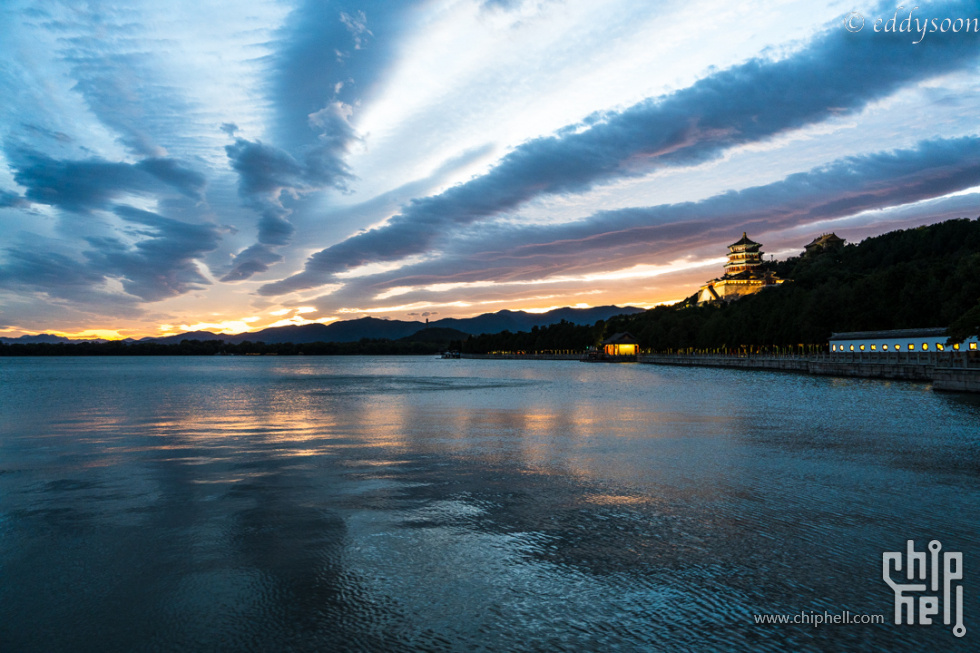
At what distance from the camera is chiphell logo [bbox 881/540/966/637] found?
7.54m

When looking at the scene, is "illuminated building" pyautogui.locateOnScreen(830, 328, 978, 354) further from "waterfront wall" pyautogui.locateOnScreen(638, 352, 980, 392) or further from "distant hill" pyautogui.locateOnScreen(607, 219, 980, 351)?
"distant hill" pyautogui.locateOnScreen(607, 219, 980, 351)

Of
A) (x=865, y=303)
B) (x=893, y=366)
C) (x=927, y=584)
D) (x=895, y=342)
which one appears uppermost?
(x=865, y=303)

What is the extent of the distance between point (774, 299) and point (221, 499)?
12429 centimetres

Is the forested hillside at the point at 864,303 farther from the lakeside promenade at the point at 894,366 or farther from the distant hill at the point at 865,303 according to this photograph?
the lakeside promenade at the point at 894,366

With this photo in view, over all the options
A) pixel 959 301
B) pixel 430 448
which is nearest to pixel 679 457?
pixel 430 448

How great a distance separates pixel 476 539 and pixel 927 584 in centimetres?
671

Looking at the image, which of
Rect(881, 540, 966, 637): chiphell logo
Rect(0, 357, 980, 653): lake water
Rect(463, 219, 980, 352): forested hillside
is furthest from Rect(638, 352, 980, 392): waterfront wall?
Rect(881, 540, 966, 637): chiphell logo

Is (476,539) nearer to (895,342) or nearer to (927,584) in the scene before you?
(927,584)

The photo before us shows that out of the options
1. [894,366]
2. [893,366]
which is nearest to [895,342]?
[893,366]

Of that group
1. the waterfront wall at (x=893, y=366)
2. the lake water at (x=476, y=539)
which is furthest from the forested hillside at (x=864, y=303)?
the lake water at (x=476, y=539)

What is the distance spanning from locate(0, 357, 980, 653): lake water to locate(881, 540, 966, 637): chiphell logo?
6.6 inches

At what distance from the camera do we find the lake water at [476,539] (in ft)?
23.2

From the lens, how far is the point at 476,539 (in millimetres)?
10359

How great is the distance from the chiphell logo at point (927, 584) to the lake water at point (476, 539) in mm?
167
